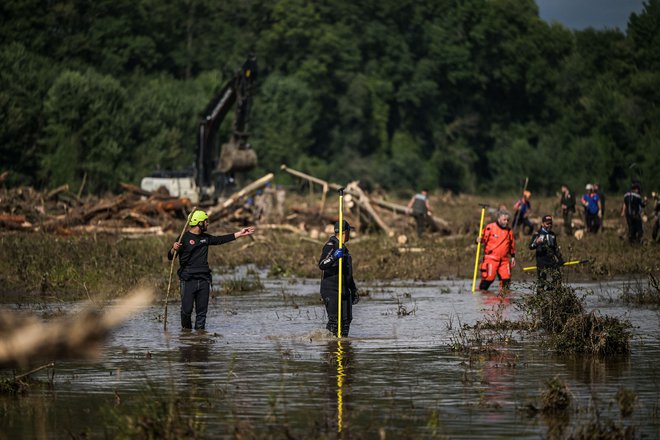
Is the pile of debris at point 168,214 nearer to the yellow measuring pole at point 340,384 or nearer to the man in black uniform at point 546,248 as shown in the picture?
the man in black uniform at point 546,248

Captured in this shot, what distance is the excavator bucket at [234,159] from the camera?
156 feet

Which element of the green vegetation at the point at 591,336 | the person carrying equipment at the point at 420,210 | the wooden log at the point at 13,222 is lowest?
the green vegetation at the point at 591,336

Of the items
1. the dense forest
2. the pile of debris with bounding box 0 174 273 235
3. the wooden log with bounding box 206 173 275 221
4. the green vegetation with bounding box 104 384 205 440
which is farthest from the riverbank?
the dense forest

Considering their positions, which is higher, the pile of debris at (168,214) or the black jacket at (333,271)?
the pile of debris at (168,214)

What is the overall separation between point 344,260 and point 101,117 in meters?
46.2

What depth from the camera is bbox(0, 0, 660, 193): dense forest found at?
A: 61.6 meters

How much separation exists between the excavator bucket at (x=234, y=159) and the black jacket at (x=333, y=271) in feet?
101

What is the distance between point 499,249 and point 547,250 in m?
2.27

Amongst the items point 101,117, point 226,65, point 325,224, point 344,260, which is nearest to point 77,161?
point 101,117

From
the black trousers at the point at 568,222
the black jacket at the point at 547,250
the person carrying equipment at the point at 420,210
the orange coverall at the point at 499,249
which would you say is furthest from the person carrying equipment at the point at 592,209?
the black jacket at the point at 547,250

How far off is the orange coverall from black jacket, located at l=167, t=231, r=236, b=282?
6.69 meters

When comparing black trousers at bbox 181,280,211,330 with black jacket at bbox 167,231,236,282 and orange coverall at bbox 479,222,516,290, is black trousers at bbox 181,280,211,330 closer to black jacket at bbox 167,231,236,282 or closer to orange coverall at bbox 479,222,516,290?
black jacket at bbox 167,231,236,282

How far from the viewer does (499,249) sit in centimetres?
2286

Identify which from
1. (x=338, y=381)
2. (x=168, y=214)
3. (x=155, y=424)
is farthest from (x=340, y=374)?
(x=168, y=214)
